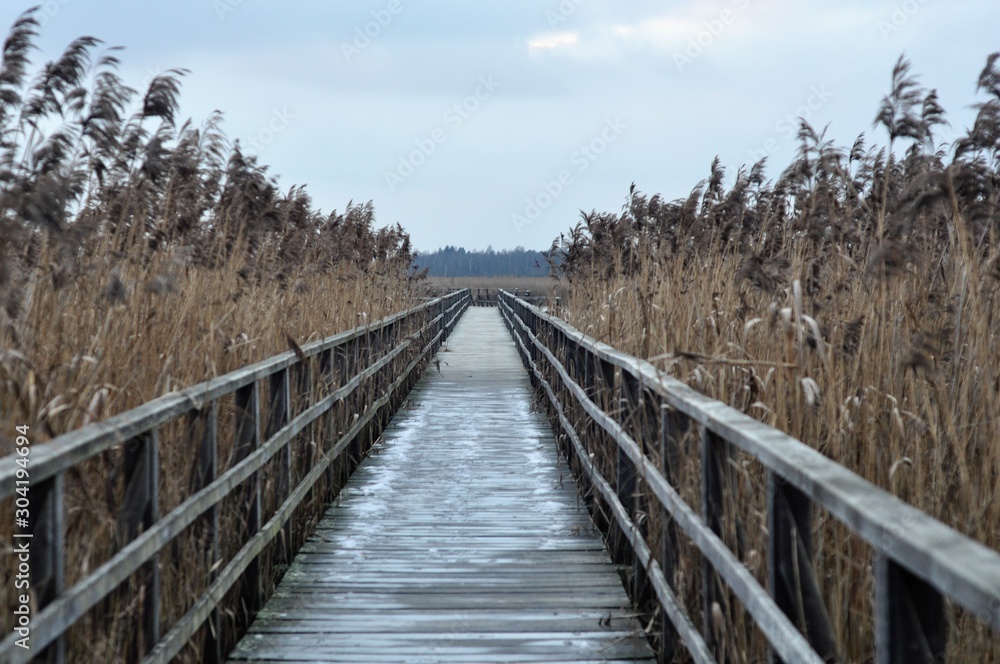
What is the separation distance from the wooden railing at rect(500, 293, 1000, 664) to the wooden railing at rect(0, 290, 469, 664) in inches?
65.8

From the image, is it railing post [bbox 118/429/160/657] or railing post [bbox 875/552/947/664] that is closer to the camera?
railing post [bbox 875/552/947/664]

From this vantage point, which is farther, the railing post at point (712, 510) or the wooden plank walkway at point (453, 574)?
the wooden plank walkway at point (453, 574)

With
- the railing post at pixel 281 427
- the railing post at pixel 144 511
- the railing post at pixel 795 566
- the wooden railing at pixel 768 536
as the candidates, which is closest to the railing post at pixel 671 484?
the wooden railing at pixel 768 536

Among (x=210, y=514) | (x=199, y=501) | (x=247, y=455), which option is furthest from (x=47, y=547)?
(x=247, y=455)

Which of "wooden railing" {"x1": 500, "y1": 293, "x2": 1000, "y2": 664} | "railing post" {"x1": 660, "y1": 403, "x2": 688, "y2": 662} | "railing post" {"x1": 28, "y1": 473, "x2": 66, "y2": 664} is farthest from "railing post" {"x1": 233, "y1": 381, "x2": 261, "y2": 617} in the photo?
"railing post" {"x1": 28, "y1": 473, "x2": 66, "y2": 664}

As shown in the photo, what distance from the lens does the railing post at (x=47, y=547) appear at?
2371 mm

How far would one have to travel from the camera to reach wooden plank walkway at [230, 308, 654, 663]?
14.0 feet

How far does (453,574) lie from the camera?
5355mm

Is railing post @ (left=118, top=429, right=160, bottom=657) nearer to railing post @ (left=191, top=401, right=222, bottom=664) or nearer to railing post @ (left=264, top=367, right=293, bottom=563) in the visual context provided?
railing post @ (left=191, top=401, right=222, bottom=664)

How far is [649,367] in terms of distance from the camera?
15.3 feet

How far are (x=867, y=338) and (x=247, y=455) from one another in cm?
265

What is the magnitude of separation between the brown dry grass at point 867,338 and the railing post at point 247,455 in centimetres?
180

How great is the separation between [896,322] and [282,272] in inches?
173

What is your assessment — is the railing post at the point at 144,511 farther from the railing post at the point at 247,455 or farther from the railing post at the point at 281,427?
the railing post at the point at 281,427
